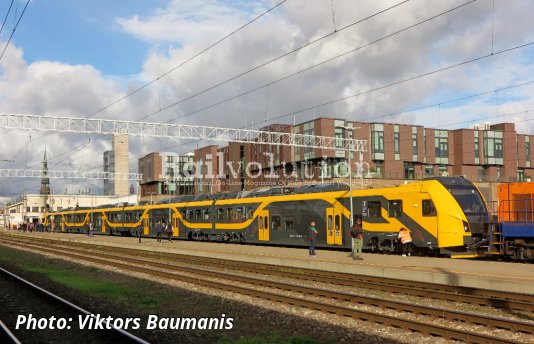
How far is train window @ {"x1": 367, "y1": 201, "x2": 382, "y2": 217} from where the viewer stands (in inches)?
1016

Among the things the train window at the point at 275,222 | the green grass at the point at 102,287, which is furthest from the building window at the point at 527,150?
the green grass at the point at 102,287

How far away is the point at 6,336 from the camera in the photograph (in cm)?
1046

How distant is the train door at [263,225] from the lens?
33.8 metres

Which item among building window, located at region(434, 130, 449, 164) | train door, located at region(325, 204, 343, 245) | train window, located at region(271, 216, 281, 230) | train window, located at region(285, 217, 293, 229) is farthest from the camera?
building window, located at region(434, 130, 449, 164)

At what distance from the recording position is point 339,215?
2841 cm

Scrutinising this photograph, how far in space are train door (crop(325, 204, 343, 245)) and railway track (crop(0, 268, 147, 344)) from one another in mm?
15881

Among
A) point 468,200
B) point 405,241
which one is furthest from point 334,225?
point 468,200

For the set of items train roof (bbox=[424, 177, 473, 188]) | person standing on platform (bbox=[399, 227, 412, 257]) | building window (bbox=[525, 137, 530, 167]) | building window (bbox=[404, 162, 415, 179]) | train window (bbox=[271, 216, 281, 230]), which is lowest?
person standing on platform (bbox=[399, 227, 412, 257])

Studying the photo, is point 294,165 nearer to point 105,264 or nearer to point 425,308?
point 105,264

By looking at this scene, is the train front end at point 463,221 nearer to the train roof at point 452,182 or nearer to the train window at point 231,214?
the train roof at point 452,182

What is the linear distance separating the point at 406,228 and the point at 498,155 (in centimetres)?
6751

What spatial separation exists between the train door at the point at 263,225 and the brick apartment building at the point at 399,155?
34.6 meters

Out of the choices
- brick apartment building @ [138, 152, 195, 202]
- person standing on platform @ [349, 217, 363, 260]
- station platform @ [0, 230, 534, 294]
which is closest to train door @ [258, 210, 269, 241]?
station platform @ [0, 230, 534, 294]

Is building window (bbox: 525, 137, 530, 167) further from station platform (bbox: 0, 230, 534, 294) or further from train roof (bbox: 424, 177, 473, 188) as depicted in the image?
station platform (bbox: 0, 230, 534, 294)
